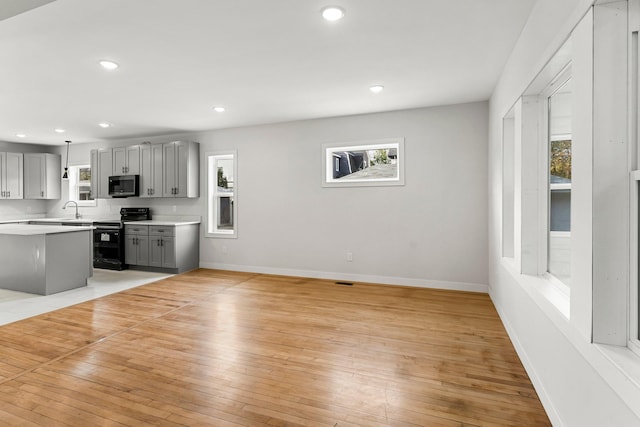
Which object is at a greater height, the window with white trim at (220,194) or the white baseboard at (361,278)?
the window with white trim at (220,194)

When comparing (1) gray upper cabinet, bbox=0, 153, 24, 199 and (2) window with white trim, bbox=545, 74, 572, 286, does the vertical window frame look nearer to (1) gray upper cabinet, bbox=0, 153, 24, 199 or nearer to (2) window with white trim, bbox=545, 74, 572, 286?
(1) gray upper cabinet, bbox=0, 153, 24, 199

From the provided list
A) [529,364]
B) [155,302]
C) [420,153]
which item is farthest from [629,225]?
[155,302]

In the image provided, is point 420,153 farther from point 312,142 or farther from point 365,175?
point 312,142

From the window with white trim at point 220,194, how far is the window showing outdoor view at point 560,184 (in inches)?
197

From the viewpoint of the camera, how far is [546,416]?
6.53 ft

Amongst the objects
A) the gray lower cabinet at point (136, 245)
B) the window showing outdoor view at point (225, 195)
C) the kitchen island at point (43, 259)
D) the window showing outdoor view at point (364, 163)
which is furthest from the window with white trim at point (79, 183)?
the window showing outdoor view at point (364, 163)

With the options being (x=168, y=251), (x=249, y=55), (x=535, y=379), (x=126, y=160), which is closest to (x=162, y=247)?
(x=168, y=251)

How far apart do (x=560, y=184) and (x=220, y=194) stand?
539 centimetres

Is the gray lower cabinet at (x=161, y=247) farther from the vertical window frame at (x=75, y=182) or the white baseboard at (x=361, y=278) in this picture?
the vertical window frame at (x=75, y=182)

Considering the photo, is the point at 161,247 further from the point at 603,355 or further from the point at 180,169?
the point at 603,355

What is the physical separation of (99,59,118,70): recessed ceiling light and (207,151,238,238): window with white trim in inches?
118

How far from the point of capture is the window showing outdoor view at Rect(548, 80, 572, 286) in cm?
233

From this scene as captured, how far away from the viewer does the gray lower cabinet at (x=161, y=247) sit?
595 centimetres

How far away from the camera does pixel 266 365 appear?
2629 mm
